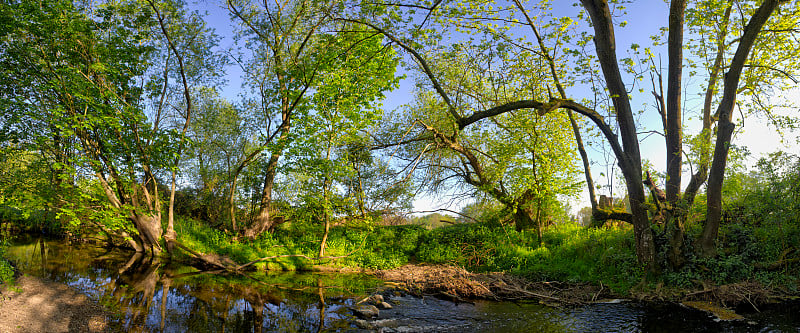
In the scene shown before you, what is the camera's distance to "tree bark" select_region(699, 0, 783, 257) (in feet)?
27.9

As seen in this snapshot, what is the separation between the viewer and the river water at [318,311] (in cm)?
753

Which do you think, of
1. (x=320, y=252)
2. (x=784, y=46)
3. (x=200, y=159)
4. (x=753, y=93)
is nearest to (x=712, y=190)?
(x=753, y=93)

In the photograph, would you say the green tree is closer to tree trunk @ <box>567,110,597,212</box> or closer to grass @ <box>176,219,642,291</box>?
grass @ <box>176,219,642,291</box>

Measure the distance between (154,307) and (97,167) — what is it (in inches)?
247

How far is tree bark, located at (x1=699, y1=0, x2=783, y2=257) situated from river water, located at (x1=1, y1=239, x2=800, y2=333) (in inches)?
73.3

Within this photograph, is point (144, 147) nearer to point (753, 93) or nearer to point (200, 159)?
point (200, 159)

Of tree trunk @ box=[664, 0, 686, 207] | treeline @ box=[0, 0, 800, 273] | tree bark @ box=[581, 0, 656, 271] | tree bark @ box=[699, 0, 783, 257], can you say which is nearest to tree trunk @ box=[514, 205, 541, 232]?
treeline @ box=[0, 0, 800, 273]

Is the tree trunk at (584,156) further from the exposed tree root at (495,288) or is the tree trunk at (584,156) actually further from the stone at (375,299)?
the stone at (375,299)

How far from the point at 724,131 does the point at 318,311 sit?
9955 millimetres

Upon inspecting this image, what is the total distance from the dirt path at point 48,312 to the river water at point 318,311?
0.38 metres

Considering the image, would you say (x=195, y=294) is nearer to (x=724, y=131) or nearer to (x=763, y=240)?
(x=724, y=131)

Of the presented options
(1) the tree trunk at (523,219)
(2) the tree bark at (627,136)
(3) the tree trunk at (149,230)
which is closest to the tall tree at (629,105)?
(2) the tree bark at (627,136)

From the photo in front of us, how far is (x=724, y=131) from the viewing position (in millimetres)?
9008

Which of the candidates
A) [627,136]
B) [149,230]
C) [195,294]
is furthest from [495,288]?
[149,230]
